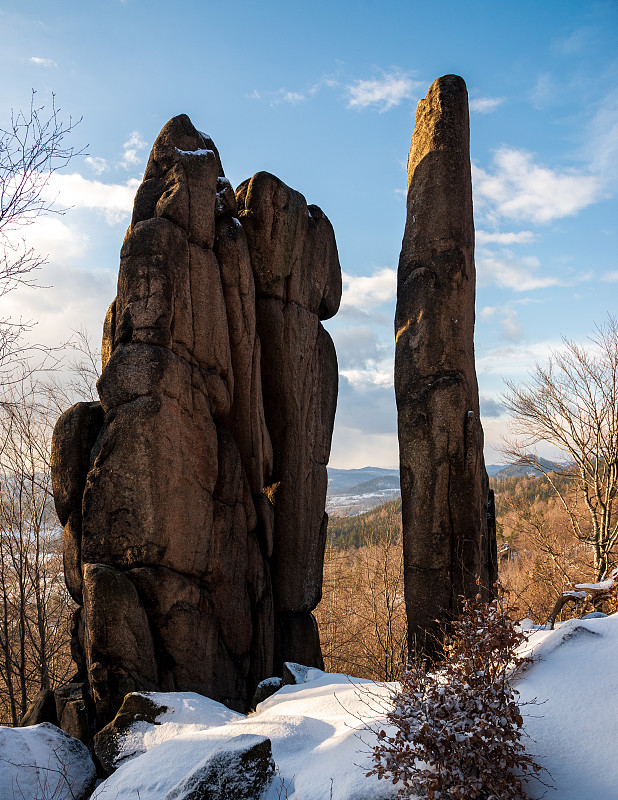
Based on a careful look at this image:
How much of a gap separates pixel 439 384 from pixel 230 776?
6.26 m

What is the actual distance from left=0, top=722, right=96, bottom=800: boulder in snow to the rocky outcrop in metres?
4.08

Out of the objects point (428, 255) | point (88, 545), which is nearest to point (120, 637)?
point (88, 545)

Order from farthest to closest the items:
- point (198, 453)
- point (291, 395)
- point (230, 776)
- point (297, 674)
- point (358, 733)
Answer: point (291, 395) → point (198, 453) → point (297, 674) → point (358, 733) → point (230, 776)

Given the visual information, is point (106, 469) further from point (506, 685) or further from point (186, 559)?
point (506, 685)

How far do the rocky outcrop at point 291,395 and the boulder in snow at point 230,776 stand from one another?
5535 millimetres

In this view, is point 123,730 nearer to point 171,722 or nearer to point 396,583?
point 171,722

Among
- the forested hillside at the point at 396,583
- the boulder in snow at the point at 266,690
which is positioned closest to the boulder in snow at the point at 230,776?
the boulder in snow at the point at 266,690

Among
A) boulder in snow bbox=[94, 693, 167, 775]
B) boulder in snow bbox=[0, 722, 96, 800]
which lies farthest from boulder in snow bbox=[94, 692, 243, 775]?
boulder in snow bbox=[0, 722, 96, 800]

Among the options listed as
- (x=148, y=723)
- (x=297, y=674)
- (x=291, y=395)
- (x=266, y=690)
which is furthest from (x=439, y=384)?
(x=148, y=723)

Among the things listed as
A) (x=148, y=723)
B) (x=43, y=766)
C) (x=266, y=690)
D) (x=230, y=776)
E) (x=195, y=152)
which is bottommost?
(x=43, y=766)

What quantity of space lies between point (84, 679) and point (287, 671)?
2.94m

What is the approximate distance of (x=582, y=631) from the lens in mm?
5230

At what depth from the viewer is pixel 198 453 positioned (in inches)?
347

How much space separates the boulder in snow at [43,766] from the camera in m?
6.38
